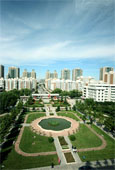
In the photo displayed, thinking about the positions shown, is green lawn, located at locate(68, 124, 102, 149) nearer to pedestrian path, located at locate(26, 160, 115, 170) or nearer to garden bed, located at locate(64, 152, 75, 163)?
garden bed, located at locate(64, 152, 75, 163)

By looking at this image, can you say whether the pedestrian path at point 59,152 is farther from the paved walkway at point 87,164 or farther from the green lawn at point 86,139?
the green lawn at point 86,139

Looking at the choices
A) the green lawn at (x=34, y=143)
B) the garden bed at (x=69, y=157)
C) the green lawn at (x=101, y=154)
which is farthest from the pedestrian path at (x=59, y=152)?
the green lawn at (x=101, y=154)

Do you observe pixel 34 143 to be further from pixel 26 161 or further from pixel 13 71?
pixel 13 71

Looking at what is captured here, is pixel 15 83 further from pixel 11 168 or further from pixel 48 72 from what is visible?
pixel 48 72

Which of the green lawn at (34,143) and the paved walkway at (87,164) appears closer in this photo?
the paved walkway at (87,164)

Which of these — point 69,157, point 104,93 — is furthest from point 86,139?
point 104,93
